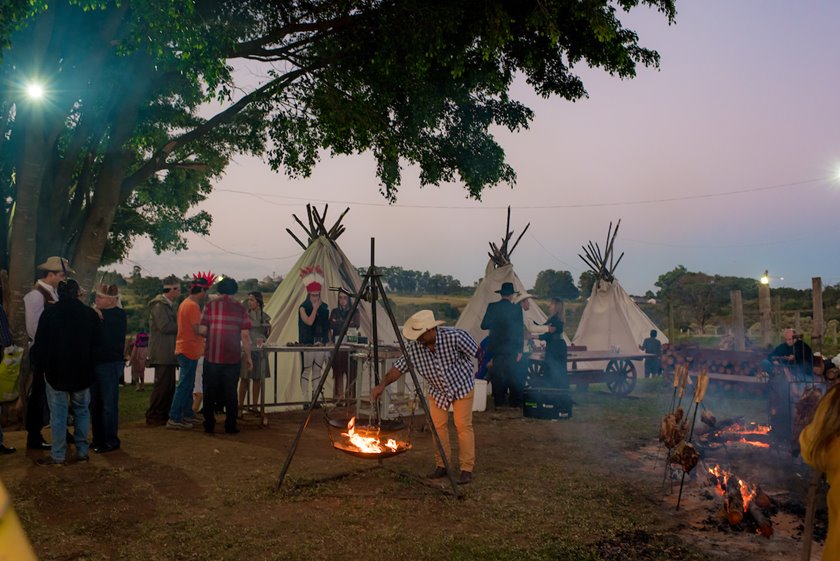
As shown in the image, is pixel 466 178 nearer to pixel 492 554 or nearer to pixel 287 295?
pixel 287 295

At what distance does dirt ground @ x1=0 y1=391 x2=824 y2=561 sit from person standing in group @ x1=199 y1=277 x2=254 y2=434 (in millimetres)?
510

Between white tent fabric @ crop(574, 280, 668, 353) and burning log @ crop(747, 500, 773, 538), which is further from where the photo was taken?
white tent fabric @ crop(574, 280, 668, 353)

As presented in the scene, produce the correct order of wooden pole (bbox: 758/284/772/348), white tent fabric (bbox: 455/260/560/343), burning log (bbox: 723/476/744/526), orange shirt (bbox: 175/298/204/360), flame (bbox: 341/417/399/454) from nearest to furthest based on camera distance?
burning log (bbox: 723/476/744/526) → flame (bbox: 341/417/399/454) → orange shirt (bbox: 175/298/204/360) → white tent fabric (bbox: 455/260/560/343) → wooden pole (bbox: 758/284/772/348)

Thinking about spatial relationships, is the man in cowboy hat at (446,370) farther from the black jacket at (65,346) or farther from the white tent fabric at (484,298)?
the white tent fabric at (484,298)

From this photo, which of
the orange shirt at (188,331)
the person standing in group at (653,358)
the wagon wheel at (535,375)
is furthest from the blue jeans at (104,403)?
the person standing in group at (653,358)

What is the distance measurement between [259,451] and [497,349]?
4635 mm

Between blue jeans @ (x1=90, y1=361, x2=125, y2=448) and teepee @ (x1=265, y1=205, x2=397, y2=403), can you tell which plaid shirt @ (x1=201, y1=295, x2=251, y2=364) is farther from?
teepee @ (x1=265, y1=205, x2=397, y2=403)

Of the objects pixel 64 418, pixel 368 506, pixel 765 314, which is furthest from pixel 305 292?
pixel 765 314

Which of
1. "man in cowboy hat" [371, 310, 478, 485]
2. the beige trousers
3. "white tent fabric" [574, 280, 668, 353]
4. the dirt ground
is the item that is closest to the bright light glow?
the dirt ground

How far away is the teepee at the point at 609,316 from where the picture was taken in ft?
56.4

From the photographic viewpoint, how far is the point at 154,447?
7.41 metres

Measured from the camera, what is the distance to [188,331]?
8344 millimetres

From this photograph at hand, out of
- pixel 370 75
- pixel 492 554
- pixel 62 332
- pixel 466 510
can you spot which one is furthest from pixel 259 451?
pixel 370 75

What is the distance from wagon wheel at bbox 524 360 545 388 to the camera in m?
12.2
